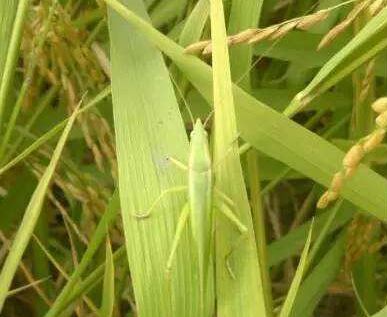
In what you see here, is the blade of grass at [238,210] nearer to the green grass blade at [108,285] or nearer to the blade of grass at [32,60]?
the green grass blade at [108,285]

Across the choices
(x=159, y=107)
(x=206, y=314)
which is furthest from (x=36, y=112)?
(x=206, y=314)

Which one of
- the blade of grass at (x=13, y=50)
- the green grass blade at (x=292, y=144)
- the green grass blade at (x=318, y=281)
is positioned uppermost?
the blade of grass at (x=13, y=50)

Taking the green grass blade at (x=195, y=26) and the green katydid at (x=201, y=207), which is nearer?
the green katydid at (x=201, y=207)

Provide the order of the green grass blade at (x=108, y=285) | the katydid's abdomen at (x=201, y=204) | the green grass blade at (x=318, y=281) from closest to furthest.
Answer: the katydid's abdomen at (x=201, y=204)
the green grass blade at (x=108, y=285)
the green grass blade at (x=318, y=281)

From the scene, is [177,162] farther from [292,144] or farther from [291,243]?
[291,243]

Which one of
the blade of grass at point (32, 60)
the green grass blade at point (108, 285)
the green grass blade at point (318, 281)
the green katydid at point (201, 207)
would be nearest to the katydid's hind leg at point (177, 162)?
the green katydid at point (201, 207)

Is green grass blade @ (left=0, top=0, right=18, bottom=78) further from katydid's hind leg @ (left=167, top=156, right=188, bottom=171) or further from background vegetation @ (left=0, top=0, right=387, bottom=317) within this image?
katydid's hind leg @ (left=167, top=156, right=188, bottom=171)

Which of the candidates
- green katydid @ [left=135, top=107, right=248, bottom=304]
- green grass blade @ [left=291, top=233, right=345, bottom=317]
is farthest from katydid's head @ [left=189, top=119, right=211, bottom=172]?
green grass blade @ [left=291, top=233, right=345, bottom=317]
